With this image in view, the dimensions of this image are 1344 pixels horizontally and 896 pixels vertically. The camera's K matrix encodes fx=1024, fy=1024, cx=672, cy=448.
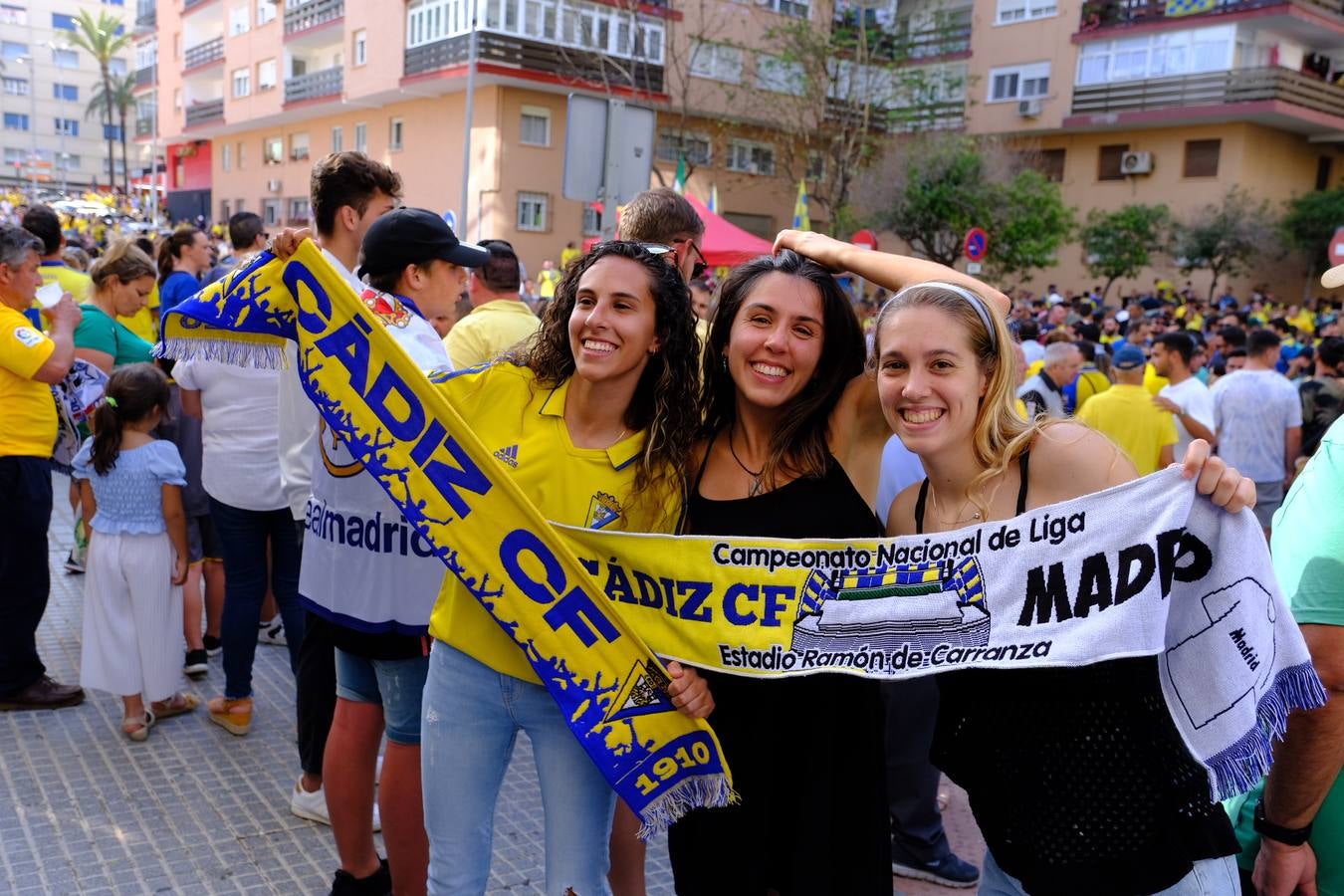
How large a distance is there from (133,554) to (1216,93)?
34.7 metres

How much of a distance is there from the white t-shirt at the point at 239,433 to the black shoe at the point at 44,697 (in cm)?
129

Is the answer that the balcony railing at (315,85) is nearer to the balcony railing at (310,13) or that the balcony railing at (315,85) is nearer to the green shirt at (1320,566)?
the balcony railing at (310,13)

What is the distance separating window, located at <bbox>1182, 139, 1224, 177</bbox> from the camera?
105 feet

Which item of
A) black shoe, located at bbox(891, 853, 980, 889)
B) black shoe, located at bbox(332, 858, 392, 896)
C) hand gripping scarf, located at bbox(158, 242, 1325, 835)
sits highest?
hand gripping scarf, located at bbox(158, 242, 1325, 835)

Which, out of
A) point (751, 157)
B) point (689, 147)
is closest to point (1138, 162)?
point (751, 157)

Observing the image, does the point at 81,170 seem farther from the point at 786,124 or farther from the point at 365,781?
the point at 365,781

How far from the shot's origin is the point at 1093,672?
207 centimetres

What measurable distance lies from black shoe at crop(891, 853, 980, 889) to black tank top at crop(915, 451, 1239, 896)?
6.46 feet

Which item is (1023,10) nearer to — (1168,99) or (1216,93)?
(1168,99)

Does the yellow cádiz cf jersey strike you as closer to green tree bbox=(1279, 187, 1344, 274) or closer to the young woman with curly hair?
the young woman with curly hair

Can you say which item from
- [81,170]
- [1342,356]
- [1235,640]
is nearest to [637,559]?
[1235,640]

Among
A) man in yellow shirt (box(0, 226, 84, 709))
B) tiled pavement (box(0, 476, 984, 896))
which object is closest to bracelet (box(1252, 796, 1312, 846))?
tiled pavement (box(0, 476, 984, 896))

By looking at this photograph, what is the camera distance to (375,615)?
299cm

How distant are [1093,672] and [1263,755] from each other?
0.36 metres
